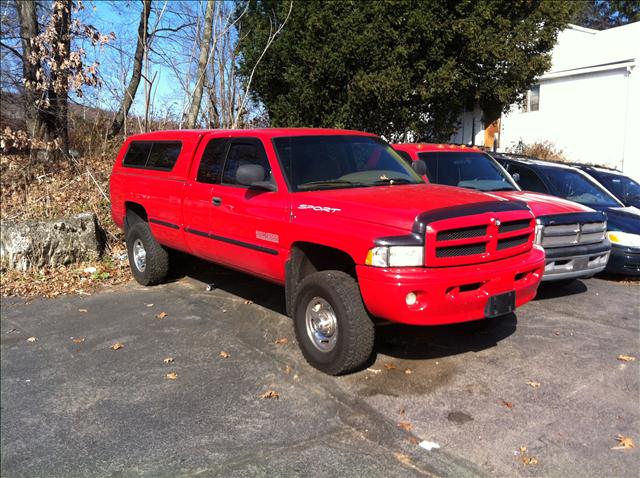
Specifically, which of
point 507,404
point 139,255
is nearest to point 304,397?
point 507,404

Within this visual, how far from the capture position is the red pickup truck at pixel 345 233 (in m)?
3.99

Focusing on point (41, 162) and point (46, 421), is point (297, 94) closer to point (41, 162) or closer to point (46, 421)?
point (41, 162)

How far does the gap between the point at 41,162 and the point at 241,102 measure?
4.91 metres

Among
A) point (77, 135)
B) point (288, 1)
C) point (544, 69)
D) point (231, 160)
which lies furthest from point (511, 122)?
point (231, 160)

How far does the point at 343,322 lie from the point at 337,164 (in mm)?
1683

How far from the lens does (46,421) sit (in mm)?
3891

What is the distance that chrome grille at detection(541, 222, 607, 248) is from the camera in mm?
6320

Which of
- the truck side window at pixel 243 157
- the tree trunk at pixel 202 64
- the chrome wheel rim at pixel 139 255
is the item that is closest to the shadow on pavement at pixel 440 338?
the truck side window at pixel 243 157

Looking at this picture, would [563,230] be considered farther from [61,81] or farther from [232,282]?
[61,81]

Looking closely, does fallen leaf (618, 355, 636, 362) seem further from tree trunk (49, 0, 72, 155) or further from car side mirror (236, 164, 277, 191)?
tree trunk (49, 0, 72, 155)

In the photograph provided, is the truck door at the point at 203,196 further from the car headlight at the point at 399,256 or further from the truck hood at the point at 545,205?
the truck hood at the point at 545,205

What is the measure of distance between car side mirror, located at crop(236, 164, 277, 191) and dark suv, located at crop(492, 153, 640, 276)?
15.9 ft

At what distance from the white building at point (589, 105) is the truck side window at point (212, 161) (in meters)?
13.8

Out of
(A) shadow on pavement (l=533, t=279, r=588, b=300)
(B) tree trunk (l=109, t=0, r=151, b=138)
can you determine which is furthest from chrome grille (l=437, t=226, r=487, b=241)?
(B) tree trunk (l=109, t=0, r=151, b=138)
